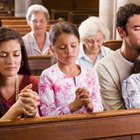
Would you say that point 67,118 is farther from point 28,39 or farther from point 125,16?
point 28,39

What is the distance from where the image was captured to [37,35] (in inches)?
193

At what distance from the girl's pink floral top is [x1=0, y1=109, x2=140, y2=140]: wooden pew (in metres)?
0.31

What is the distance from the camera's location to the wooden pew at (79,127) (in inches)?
73.4

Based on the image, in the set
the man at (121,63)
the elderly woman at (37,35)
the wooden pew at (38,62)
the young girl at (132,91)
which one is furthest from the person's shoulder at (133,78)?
the elderly woman at (37,35)

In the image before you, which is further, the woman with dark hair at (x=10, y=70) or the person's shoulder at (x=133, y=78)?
the person's shoulder at (x=133, y=78)

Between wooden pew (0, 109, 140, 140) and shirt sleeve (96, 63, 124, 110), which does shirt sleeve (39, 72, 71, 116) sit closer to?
wooden pew (0, 109, 140, 140)

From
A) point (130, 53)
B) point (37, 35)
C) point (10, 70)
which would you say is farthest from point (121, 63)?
point (37, 35)

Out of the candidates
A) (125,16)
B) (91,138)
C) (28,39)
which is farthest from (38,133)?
(28,39)

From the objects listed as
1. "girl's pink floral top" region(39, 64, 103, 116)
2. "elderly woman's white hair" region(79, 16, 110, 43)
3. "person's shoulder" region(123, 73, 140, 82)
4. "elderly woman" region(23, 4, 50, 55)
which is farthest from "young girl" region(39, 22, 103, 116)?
"elderly woman" region(23, 4, 50, 55)

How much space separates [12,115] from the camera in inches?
77.1

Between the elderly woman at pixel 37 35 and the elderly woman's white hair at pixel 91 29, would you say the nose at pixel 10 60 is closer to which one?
the elderly woman's white hair at pixel 91 29

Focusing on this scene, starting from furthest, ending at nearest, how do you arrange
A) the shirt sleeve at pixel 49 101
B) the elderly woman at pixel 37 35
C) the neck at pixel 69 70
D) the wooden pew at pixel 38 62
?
the elderly woman at pixel 37 35 → the wooden pew at pixel 38 62 → the neck at pixel 69 70 → the shirt sleeve at pixel 49 101

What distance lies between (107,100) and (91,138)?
2.61ft

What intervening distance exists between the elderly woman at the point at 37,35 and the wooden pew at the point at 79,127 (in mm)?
2761
